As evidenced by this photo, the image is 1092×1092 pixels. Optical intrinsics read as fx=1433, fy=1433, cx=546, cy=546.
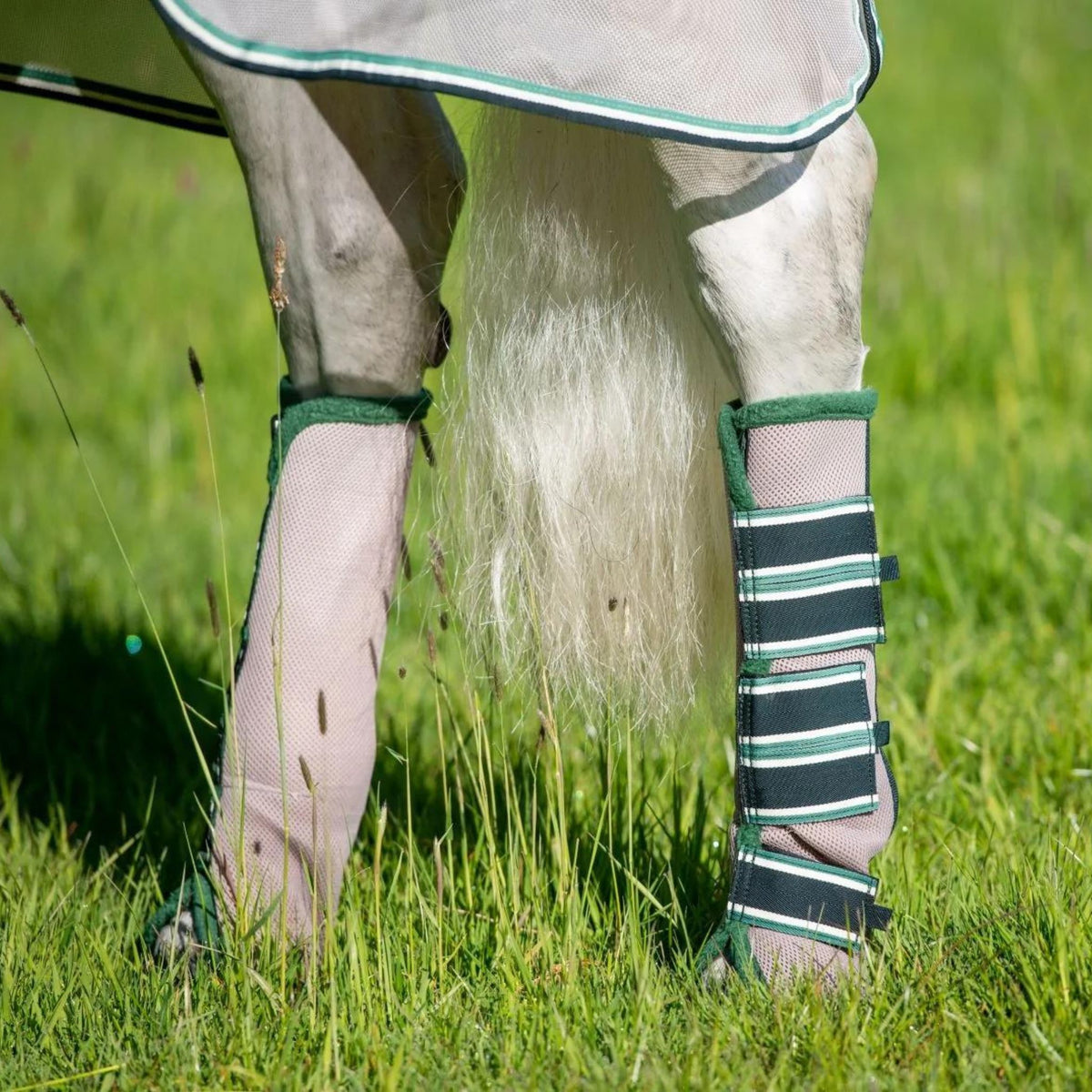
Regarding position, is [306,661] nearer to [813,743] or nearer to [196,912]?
[196,912]

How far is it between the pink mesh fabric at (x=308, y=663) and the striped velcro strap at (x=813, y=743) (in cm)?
46

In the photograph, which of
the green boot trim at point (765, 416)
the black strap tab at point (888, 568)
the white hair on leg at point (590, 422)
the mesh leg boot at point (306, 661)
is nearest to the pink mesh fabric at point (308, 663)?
the mesh leg boot at point (306, 661)

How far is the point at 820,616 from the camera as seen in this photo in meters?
1.38

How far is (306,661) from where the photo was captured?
1.57 meters

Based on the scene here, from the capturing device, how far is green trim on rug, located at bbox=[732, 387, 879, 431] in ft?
4.43

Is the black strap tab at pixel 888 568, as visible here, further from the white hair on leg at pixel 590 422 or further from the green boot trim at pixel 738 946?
the green boot trim at pixel 738 946

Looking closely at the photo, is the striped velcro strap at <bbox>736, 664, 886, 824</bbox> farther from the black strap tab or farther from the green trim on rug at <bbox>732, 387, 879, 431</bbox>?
the green trim on rug at <bbox>732, 387, 879, 431</bbox>

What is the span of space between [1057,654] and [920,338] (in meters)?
1.72

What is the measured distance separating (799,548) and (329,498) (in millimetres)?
524

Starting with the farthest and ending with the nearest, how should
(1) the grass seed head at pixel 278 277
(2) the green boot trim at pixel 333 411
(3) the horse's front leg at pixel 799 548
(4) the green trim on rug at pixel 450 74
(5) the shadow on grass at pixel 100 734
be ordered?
(5) the shadow on grass at pixel 100 734
(2) the green boot trim at pixel 333 411
(1) the grass seed head at pixel 278 277
(3) the horse's front leg at pixel 799 548
(4) the green trim on rug at pixel 450 74

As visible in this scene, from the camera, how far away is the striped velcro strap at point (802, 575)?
1.37 meters

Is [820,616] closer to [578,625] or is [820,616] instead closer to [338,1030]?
[578,625]

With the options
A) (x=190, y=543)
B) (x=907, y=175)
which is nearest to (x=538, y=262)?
(x=190, y=543)

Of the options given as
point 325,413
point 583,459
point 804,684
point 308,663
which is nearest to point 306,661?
point 308,663
